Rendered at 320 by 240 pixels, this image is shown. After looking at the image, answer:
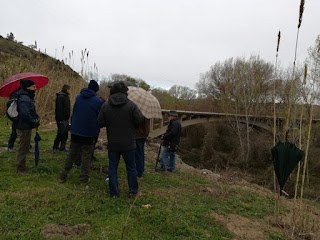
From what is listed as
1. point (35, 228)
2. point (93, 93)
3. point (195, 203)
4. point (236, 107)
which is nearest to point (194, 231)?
point (195, 203)

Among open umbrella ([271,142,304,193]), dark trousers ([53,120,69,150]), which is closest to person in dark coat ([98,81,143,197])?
open umbrella ([271,142,304,193])

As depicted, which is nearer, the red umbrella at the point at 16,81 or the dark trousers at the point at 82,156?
the dark trousers at the point at 82,156

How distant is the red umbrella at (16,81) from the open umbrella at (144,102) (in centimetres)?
178

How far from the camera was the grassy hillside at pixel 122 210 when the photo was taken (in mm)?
5016

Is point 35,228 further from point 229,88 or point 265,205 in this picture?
point 229,88

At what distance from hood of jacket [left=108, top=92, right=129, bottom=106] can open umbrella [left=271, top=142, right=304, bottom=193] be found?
2441 millimetres

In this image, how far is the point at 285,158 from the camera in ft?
16.8

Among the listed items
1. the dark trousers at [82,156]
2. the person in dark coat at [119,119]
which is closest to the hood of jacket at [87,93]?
the person in dark coat at [119,119]

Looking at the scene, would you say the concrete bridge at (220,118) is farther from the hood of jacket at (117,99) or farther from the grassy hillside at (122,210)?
the hood of jacket at (117,99)

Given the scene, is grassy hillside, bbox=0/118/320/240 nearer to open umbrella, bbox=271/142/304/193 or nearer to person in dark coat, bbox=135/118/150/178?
person in dark coat, bbox=135/118/150/178

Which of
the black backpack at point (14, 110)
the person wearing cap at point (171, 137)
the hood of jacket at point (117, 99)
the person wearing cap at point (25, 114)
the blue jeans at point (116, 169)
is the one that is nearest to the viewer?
the hood of jacket at point (117, 99)

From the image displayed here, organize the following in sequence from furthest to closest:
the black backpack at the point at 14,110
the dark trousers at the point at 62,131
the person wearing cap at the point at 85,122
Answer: the dark trousers at the point at 62,131
the black backpack at the point at 14,110
the person wearing cap at the point at 85,122

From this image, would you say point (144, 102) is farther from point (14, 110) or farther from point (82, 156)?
point (14, 110)

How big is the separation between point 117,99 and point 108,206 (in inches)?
65.4
